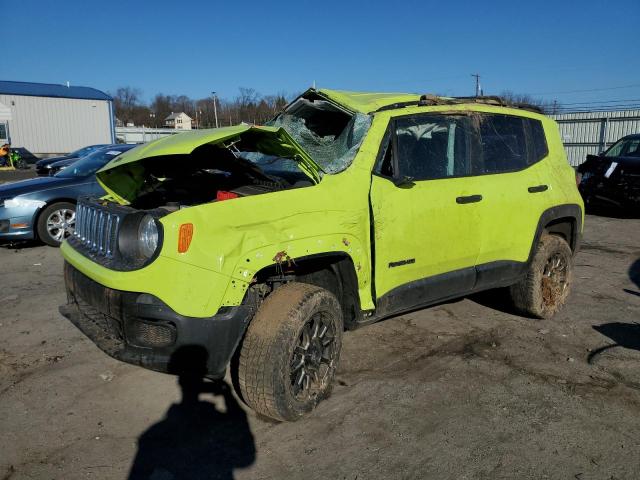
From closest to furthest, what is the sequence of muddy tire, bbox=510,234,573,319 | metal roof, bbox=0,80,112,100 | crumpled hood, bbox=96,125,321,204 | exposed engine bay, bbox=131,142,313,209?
crumpled hood, bbox=96,125,321,204 < exposed engine bay, bbox=131,142,313,209 < muddy tire, bbox=510,234,573,319 < metal roof, bbox=0,80,112,100

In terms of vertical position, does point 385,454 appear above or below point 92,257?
below

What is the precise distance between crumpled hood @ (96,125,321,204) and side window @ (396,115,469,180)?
0.78 m

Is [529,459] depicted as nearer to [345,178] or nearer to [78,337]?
[345,178]

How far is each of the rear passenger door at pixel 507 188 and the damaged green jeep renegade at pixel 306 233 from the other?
1 centimetres

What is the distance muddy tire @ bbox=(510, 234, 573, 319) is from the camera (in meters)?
4.77

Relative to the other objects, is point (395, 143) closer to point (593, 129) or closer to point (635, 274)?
point (635, 274)

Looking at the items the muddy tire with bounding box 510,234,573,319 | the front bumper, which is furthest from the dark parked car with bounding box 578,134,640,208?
the front bumper

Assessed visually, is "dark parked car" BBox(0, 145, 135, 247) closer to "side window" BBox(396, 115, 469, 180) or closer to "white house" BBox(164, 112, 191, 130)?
"side window" BBox(396, 115, 469, 180)

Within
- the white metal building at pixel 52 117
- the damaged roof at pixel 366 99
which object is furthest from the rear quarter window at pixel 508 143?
the white metal building at pixel 52 117

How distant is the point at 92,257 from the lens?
3.26m

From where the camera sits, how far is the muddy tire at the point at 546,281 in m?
4.77

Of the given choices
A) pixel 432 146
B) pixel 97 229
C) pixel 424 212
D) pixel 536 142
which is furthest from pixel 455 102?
pixel 97 229

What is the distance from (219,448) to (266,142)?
6.13 feet

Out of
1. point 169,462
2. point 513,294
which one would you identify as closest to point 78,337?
point 169,462
